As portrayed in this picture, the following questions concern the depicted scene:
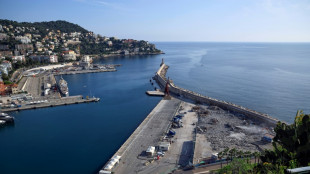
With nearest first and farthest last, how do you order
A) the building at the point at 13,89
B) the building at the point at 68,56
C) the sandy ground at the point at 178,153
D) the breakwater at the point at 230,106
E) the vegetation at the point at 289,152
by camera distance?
the vegetation at the point at 289,152
the sandy ground at the point at 178,153
the breakwater at the point at 230,106
the building at the point at 13,89
the building at the point at 68,56

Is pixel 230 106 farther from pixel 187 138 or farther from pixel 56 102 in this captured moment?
pixel 56 102

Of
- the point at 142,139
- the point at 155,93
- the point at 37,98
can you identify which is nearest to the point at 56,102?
the point at 37,98

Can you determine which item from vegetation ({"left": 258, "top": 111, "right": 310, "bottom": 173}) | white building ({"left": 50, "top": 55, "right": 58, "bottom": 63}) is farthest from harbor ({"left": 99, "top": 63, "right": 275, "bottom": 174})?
white building ({"left": 50, "top": 55, "right": 58, "bottom": 63})

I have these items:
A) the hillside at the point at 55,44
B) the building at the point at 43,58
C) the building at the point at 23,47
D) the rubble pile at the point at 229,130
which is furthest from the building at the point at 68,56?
the rubble pile at the point at 229,130

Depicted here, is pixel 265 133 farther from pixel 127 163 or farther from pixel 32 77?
pixel 32 77

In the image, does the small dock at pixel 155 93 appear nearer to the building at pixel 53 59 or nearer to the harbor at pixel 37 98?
the harbor at pixel 37 98

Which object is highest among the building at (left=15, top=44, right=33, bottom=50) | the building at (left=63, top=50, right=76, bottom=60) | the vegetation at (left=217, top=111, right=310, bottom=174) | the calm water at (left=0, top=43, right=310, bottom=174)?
the building at (left=15, top=44, right=33, bottom=50)

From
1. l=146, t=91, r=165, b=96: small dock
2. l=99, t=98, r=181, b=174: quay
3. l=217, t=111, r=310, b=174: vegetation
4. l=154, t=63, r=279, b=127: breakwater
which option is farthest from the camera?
l=146, t=91, r=165, b=96: small dock

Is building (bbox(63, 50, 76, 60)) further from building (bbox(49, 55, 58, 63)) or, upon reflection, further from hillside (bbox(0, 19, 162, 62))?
building (bbox(49, 55, 58, 63))

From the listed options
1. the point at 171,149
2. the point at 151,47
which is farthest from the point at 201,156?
the point at 151,47

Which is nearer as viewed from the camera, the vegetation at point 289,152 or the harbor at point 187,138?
the vegetation at point 289,152
